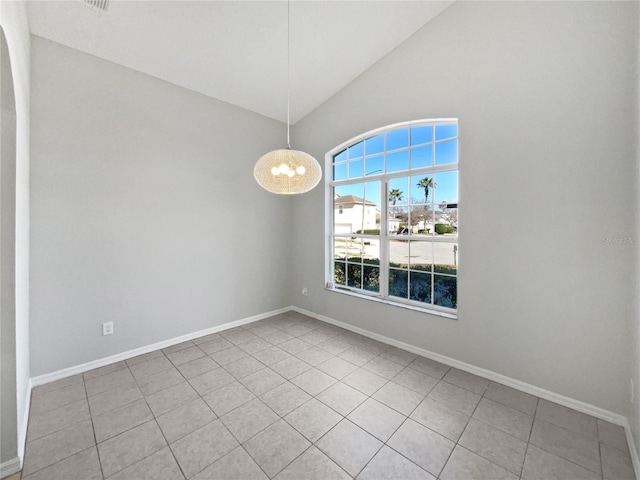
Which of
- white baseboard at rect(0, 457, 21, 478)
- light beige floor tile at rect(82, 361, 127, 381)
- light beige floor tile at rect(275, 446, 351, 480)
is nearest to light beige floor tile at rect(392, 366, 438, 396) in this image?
light beige floor tile at rect(275, 446, 351, 480)

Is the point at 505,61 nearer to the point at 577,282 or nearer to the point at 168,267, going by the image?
the point at 577,282

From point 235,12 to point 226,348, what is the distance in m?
A: 3.42

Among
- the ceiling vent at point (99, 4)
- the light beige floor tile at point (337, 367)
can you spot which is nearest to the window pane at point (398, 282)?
the light beige floor tile at point (337, 367)

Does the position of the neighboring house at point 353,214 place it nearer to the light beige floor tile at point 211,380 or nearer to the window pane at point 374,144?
the window pane at point 374,144

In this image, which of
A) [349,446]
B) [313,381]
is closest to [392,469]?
[349,446]

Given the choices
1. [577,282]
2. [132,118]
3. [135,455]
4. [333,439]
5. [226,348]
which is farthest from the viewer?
[226,348]

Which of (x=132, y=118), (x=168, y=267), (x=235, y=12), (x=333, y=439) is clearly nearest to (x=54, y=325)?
(x=168, y=267)

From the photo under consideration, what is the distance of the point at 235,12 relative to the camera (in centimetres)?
246

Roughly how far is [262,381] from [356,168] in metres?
2.88

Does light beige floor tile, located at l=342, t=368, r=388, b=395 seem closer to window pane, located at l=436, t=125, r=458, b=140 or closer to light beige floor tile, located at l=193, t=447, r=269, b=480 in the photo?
light beige floor tile, located at l=193, t=447, r=269, b=480

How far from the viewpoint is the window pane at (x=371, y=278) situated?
3.58 meters

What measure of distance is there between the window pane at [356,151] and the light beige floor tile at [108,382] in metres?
3.61

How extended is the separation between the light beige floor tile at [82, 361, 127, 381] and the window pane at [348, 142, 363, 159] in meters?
3.68

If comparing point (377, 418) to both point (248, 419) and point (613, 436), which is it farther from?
point (613, 436)
